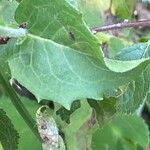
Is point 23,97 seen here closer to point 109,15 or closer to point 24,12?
point 109,15

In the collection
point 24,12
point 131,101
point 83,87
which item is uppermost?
point 24,12

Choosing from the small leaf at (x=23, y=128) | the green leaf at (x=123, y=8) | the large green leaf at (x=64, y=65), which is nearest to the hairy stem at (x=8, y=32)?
the large green leaf at (x=64, y=65)

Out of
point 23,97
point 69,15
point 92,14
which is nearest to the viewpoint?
point 69,15

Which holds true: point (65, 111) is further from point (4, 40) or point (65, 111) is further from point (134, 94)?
point (4, 40)

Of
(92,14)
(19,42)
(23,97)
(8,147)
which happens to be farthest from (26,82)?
(92,14)

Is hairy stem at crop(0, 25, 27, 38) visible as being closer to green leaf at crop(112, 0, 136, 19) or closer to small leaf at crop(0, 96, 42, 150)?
small leaf at crop(0, 96, 42, 150)

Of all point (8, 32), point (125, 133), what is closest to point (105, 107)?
point (8, 32)

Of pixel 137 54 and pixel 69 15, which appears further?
pixel 137 54
